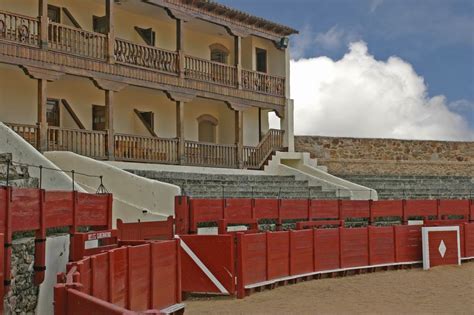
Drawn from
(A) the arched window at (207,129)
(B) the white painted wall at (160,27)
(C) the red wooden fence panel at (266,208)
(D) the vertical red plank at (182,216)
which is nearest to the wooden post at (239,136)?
(A) the arched window at (207,129)

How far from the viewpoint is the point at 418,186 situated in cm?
2602

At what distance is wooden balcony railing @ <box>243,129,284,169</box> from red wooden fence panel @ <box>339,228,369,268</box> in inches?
356

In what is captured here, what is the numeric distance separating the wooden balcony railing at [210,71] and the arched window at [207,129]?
203 cm

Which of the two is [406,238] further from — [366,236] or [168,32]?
[168,32]

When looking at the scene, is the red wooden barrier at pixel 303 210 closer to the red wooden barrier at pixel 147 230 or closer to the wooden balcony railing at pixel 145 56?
the red wooden barrier at pixel 147 230

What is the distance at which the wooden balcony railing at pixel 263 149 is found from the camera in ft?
82.8

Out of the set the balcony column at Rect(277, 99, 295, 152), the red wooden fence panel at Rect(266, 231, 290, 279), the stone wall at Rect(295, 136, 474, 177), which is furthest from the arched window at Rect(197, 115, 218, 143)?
the red wooden fence panel at Rect(266, 231, 290, 279)

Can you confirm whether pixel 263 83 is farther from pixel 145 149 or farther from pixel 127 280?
pixel 127 280

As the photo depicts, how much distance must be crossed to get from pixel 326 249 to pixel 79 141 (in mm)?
7632

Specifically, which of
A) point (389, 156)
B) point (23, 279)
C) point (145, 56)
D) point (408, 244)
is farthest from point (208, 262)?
point (389, 156)

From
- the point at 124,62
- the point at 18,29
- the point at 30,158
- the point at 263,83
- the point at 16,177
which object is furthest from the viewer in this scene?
the point at 263,83

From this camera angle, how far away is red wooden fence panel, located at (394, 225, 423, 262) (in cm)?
1705

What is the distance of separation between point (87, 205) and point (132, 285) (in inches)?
74.1

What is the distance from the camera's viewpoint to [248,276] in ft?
41.3
